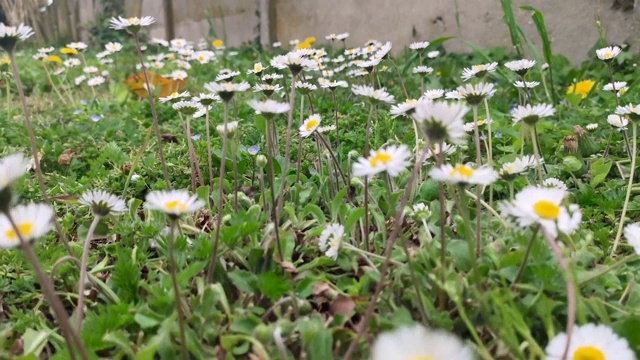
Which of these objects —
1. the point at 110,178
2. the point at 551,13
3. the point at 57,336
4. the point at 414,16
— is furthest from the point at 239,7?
the point at 57,336

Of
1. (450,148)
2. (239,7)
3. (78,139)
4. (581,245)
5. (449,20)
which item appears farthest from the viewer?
(239,7)

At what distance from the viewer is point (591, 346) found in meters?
0.72

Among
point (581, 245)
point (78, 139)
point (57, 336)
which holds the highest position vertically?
point (581, 245)

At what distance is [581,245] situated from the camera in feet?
3.21

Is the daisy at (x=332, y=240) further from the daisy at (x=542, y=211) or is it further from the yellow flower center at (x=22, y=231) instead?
the yellow flower center at (x=22, y=231)

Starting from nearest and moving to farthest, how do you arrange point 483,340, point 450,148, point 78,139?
point 483,340 < point 450,148 < point 78,139

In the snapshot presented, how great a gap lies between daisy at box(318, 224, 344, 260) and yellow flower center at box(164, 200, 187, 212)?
320mm

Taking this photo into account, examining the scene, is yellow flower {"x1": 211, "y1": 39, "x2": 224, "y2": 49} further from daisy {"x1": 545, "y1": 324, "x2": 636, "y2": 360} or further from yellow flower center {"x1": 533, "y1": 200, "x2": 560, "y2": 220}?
daisy {"x1": 545, "y1": 324, "x2": 636, "y2": 360}

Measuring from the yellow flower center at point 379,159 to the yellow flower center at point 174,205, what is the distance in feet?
0.93

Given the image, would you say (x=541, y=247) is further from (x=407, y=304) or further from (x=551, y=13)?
(x=551, y=13)

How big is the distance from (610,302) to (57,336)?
895mm

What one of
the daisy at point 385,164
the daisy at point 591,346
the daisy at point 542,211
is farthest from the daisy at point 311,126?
the daisy at point 591,346

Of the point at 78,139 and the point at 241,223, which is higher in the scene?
the point at 241,223

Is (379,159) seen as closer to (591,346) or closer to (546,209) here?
(546,209)
